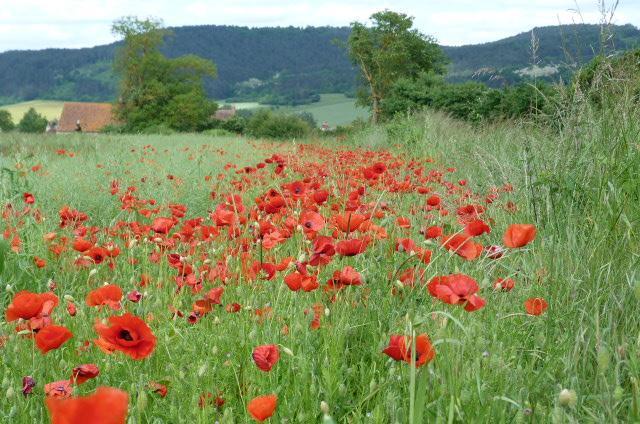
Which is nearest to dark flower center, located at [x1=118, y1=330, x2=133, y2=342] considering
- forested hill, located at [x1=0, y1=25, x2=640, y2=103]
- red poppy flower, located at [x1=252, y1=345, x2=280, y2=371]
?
red poppy flower, located at [x1=252, y1=345, x2=280, y2=371]

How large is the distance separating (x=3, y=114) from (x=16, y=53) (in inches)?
2185

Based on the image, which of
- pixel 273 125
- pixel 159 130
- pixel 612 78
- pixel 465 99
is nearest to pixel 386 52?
pixel 273 125

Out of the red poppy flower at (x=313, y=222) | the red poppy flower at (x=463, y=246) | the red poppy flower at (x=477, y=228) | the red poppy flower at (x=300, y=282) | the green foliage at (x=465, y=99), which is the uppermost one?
the red poppy flower at (x=477, y=228)

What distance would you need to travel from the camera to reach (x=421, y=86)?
87.1ft

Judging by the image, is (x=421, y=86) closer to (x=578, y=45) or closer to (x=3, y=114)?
(x=578, y=45)

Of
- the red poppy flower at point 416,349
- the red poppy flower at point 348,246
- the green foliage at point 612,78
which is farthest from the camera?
the green foliage at point 612,78

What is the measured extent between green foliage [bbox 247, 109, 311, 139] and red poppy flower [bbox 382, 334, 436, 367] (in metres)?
36.8

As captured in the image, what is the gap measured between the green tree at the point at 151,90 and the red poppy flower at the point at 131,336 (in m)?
48.4

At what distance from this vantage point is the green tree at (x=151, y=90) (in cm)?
4956

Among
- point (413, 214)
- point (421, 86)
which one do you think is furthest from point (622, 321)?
point (421, 86)

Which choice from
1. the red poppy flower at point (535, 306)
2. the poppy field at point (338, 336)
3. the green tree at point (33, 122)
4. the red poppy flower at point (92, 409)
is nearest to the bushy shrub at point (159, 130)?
the poppy field at point (338, 336)

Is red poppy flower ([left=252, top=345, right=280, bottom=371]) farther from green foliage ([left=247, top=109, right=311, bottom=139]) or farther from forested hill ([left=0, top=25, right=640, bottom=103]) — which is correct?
forested hill ([left=0, top=25, right=640, bottom=103])

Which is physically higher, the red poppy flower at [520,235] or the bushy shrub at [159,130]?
the red poppy flower at [520,235]

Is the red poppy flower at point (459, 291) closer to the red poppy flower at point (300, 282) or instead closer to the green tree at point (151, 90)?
the red poppy flower at point (300, 282)
